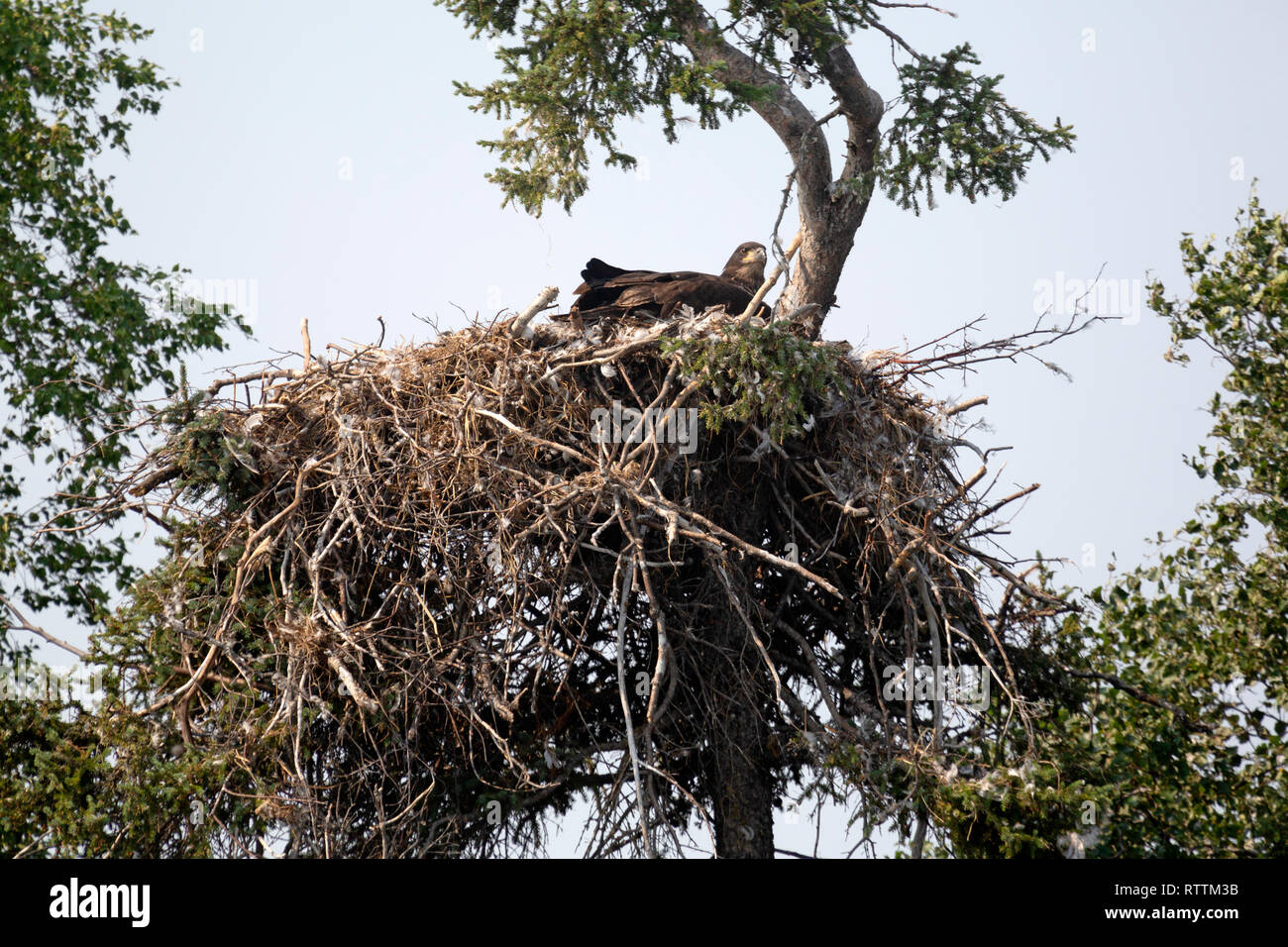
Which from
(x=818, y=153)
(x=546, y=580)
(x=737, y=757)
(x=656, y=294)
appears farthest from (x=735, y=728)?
(x=818, y=153)

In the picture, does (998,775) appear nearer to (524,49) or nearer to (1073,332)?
(1073,332)

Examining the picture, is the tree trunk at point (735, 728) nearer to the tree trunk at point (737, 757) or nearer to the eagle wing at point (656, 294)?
the tree trunk at point (737, 757)

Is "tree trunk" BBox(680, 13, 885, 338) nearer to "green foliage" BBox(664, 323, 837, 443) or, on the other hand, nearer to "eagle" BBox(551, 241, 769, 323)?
"eagle" BBox(551, 241, 769, 323)

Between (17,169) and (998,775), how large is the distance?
31.9 ft

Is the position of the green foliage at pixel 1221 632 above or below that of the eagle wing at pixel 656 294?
below

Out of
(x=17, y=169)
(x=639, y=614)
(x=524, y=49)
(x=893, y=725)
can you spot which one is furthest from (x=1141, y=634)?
(x=17, y=169)

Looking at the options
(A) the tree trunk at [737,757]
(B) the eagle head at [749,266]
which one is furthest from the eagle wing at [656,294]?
(A) the tree trunk at [737,757]

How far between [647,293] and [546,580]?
2.28 meters

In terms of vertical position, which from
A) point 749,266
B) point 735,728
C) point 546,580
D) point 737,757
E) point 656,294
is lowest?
point 737,757

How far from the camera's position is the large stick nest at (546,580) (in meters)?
6.41

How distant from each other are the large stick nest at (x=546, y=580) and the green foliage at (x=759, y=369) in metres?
0.02

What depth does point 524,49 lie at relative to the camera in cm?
768

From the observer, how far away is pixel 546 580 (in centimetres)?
654

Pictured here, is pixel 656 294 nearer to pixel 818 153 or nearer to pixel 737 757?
pixel 818 153
